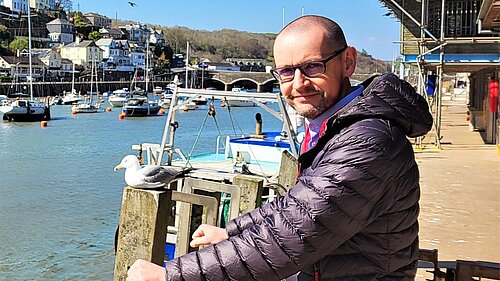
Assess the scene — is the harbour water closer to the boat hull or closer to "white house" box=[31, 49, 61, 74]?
the boat hull

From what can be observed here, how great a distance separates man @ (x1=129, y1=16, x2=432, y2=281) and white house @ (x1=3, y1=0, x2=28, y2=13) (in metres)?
162

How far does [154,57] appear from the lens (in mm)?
142875

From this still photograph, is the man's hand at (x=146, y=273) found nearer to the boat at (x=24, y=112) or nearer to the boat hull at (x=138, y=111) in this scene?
the boat at (x=24, y=112)

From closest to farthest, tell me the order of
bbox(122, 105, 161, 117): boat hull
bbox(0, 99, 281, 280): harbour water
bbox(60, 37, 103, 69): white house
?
bbox(0, 99, 281, 280): harbour water, bbox(122, 105, 161, 117): boat hull, bbox(60, 37, 103, 69): white house

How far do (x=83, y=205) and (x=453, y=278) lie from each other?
1460cm

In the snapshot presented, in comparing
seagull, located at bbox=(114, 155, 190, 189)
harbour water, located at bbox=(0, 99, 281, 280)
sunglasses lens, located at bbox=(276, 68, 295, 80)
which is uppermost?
sunglasses lens, located at bbox=(276, 68, 295, 80)

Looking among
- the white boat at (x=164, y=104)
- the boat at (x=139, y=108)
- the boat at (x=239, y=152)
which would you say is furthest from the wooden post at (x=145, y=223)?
the white boat at (x=164, y=104)

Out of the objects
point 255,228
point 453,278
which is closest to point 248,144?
point 453,278

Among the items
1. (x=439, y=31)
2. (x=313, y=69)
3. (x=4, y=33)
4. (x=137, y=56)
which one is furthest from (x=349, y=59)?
(x=137, y=56)

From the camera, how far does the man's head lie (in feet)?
6.31

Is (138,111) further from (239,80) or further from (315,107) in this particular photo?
(315,107)

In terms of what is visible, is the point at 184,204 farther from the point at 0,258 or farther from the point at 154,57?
the point at 154,57

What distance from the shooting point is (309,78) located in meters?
1.97

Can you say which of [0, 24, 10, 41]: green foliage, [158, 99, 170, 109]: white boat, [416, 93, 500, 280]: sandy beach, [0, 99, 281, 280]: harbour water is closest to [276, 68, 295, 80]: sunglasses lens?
[416, 93, 500, 280]: sandy beach
